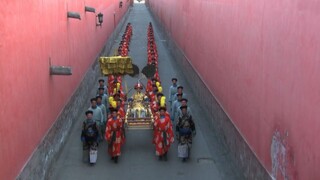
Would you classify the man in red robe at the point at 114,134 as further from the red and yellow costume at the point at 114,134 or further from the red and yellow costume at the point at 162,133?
the red and yellow costume at the point at 162,133

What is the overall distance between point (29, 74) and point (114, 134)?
100 inches

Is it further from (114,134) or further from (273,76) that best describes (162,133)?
(273,76)

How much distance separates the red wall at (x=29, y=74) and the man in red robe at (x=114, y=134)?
1.27 m

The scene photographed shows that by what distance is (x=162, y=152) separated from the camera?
33.2 feet

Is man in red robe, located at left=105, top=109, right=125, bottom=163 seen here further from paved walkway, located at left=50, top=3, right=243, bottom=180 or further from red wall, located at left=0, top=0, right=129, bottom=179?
red wall, located at left=0, top=0, right=129, bottom=179

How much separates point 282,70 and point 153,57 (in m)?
12.3

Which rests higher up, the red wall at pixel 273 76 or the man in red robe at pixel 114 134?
the red wall at pixel 273 76

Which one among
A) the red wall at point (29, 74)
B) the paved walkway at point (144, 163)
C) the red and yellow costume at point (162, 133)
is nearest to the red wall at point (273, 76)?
the paved walkway at point (144, 163)

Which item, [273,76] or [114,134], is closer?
[273,76]

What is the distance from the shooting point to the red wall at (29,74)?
6.80 metres

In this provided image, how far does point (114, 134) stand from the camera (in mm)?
10016

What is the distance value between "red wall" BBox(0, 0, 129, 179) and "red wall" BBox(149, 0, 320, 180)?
3989 mm

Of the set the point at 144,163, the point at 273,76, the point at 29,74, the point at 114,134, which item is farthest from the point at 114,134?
the point at 273,76

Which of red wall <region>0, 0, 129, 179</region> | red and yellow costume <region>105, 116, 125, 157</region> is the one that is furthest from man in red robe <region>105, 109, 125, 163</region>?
red wall <region>0, 0, 129, 179</region>
